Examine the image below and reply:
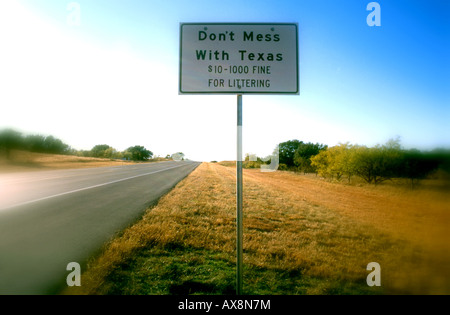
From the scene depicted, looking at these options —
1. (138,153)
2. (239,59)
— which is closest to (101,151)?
(138,153)

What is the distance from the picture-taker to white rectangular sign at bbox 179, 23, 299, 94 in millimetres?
2400

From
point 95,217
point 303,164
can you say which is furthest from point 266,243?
point 303,164

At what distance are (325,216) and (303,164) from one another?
44.2 m

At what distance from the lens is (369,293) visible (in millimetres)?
2816

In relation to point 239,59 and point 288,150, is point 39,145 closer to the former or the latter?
point 239,59

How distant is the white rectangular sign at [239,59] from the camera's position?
7.88 feet

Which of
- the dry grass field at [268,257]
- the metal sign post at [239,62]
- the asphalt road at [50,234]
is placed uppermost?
the metal sign post at [239,62]

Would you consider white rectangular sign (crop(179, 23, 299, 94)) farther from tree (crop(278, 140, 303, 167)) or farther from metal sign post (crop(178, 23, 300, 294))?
tree (crop(278, 140, 303, 167))

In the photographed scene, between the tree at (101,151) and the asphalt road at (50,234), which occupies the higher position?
the tree at (101,151)

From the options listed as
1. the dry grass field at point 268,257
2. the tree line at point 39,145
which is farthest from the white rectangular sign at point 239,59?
the tree line at point 39,145

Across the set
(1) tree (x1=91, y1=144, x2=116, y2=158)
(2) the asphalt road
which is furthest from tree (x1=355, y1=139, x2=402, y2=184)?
(1) tree (x1=91, y1=144, x2=116, y2=158)

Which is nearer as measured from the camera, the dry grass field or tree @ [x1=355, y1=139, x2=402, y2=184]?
the dry grass field

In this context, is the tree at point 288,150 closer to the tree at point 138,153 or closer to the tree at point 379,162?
the tree at point 379,162
